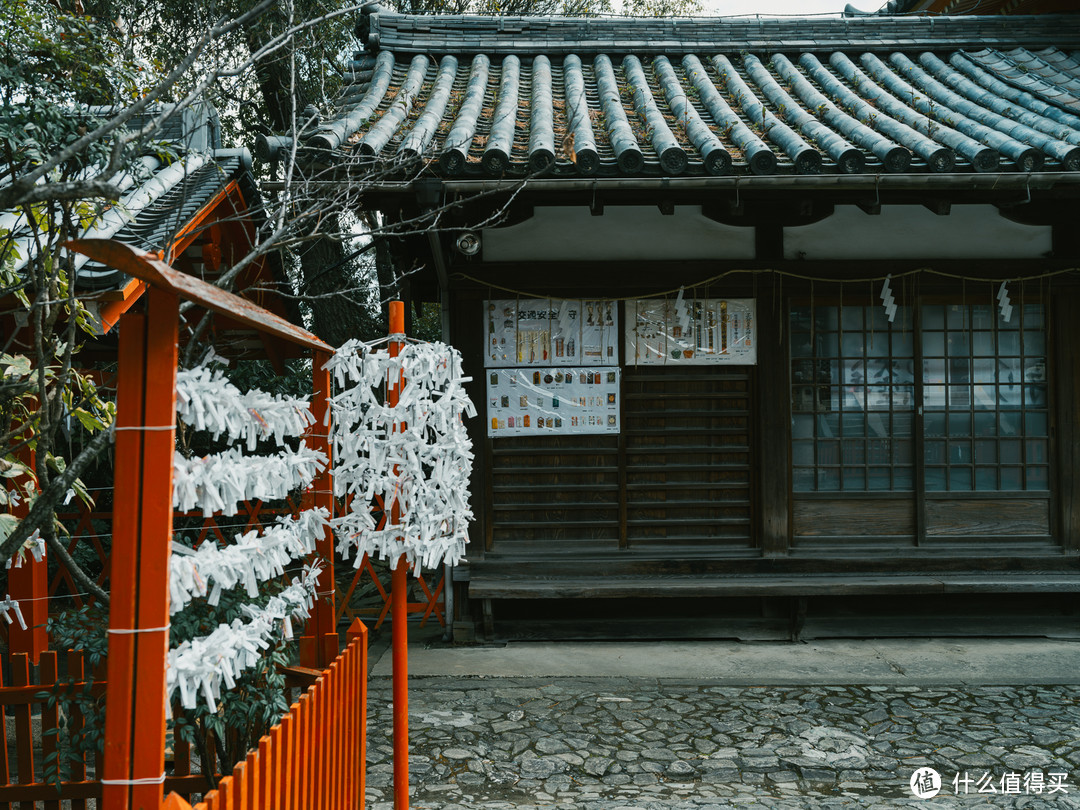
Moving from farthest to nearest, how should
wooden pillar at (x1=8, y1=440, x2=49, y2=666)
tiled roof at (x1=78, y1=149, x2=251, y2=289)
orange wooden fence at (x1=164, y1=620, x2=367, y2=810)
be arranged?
wooden pillar at (x1=8, y1=440, x2=49, y2=666), tiled roof at (x1=78, y1=149, x2=251, y2=289), orange wooden fence at (x1=164, y1=620, x2=367, y2=810)

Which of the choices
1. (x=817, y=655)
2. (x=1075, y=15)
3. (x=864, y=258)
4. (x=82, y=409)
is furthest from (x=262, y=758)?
(x=1075, y=15)

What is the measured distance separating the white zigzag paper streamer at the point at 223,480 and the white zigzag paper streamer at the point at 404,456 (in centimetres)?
80

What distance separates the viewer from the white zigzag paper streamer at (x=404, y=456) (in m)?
3.58

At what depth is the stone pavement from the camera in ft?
13.8

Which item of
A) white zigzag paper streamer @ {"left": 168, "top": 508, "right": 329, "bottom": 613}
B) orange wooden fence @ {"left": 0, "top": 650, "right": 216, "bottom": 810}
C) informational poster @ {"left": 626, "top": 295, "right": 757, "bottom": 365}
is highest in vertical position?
informational poster @ {"left": 626, "top": 295, "right": 757, "bottom": 365}

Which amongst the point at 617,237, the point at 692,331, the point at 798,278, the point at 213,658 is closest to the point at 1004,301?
the point at 798,278

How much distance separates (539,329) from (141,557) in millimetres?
5241

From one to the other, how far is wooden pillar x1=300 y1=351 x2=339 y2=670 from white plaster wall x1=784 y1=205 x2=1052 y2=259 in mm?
4764

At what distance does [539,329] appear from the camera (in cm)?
704

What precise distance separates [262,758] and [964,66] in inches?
356

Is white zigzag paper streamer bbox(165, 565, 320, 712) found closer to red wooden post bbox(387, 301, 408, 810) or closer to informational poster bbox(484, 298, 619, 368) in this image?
red wooden post bbox(387, 301, 408, 810)

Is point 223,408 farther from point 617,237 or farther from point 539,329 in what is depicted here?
point 617,237

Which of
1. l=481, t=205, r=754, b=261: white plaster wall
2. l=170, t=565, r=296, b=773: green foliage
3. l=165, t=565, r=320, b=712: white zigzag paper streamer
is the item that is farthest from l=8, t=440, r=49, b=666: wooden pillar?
l=481, t=205, r=754, b=261: white plaster wall

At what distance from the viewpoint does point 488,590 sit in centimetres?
666
